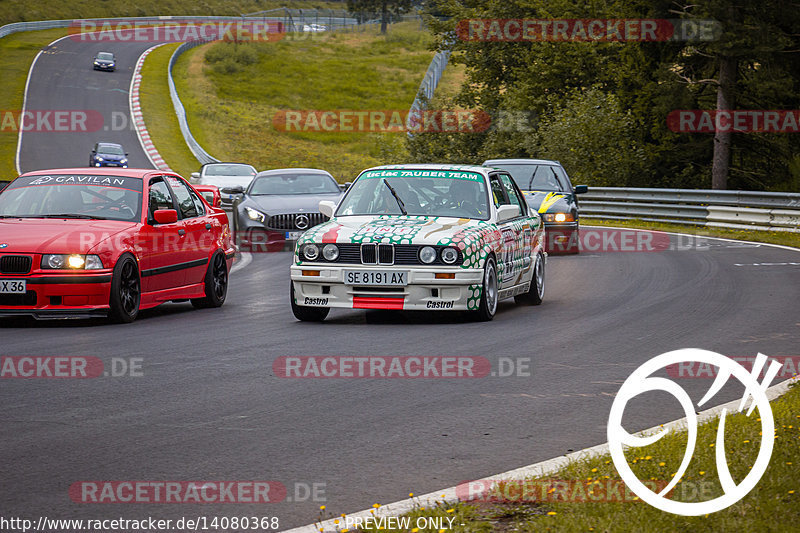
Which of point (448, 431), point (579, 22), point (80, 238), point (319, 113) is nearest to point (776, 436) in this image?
point (448, 431)

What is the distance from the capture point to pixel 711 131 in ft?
109

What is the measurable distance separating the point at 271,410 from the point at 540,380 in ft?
6.80

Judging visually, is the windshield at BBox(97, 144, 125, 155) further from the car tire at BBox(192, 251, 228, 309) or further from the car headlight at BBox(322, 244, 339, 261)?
the car headlight at BBox(322, 244, 339, 261)

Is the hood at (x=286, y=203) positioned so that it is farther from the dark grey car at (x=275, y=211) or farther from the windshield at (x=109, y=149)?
the windshield at (x=109, y=149)

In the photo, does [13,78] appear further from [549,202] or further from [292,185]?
[549,202]

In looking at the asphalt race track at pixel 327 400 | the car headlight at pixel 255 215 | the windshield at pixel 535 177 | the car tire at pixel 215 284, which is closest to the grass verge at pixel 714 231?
the windshield at pixel 535 177

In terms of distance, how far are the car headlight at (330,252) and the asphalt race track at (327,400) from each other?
683 mm

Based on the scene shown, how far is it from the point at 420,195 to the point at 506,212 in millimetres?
941

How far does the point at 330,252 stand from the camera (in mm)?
10961

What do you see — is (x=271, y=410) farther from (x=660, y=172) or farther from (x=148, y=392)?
(x=660, y=172)

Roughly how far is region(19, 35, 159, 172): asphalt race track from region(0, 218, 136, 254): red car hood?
34724mm

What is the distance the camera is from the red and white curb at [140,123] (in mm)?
49594

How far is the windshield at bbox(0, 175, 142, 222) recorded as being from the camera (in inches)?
458

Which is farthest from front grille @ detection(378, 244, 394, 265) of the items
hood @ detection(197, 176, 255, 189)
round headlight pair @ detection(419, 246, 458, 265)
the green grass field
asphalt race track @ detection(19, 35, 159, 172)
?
the green grass field
